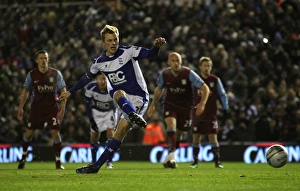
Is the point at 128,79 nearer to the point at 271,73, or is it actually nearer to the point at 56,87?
the point at 56,87

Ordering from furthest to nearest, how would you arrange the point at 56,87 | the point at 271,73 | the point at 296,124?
the point at 271,73, the point at 296,124, the point at 56,87

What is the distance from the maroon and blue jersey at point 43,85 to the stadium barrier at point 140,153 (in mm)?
5034

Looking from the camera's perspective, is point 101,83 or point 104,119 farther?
point 104,119

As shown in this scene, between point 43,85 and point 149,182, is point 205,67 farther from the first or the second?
point 149,182

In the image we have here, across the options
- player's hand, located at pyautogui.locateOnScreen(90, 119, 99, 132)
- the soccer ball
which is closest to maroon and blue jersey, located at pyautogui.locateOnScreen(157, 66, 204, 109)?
player's hand, located at pyautogui.locateOnScreen(90, 119, 99, 132)

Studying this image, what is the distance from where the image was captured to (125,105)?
10859 millimetres

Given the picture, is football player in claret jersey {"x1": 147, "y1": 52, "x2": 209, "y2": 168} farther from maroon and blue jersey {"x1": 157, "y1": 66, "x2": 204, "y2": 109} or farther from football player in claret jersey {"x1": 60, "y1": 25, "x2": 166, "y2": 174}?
football player in claret jersey {"x1": 60, "y1": 25, "x2": 166, "y2": 174}

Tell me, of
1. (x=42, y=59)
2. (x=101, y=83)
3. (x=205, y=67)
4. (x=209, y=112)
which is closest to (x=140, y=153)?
(x=209, y=112)

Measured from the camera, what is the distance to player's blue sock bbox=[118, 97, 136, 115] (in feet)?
35.3

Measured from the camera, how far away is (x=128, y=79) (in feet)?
37.4

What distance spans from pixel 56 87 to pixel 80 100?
8.11 meters

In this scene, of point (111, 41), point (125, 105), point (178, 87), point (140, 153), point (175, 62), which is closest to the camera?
point (125, 105)

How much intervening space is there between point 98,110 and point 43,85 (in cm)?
175

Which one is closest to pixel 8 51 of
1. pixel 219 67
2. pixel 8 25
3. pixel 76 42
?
pixel 8 25
